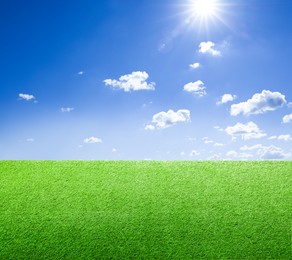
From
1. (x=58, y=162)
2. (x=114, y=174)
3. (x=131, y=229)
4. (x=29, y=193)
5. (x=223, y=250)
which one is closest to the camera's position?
(x=223, y=250)

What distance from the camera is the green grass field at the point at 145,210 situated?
431 centimetres

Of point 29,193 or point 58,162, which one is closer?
point 29,193

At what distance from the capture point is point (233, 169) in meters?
5.89

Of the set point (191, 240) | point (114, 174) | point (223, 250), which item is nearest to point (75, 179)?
point (114, 174)

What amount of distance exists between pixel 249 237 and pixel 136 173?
2.05m

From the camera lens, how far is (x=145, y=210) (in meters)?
4.91

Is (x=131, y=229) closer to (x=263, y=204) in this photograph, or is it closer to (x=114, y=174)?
(x=114, y=174)

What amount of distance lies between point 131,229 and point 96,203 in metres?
0.77

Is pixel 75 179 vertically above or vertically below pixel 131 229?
above

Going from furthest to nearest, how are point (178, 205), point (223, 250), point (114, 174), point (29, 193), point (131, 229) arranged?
point (114, 174) → point (29, 193) → point (178, 205) → point (131, 229) → point (223, 250)

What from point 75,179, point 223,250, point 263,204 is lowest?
point 223,250

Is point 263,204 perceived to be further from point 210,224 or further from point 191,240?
point 191,240

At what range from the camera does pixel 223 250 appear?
4258 millimetres

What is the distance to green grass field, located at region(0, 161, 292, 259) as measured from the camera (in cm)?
431
